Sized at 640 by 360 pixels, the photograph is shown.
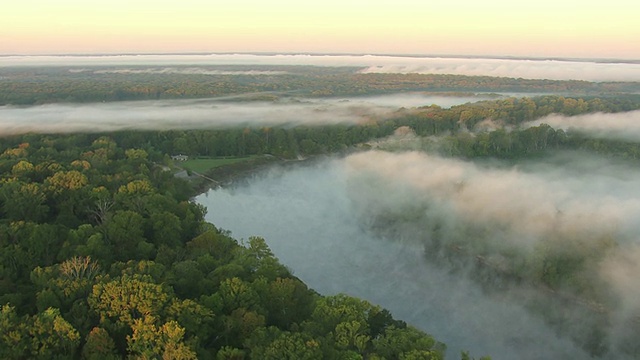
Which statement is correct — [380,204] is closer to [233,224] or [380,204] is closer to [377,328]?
[233,224]

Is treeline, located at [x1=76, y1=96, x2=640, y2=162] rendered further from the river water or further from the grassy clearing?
the river water

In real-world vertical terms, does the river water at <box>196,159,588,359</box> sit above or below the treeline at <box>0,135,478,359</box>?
below

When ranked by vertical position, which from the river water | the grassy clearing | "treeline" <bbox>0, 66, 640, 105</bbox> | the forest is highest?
"treeline" <bbox>0, 66, 640, 105</bbox>

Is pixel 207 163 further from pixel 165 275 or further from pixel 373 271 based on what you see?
A: pixel 165 275

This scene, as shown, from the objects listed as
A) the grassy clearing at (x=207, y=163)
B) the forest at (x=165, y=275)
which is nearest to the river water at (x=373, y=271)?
the forest at (x=165, y=275)

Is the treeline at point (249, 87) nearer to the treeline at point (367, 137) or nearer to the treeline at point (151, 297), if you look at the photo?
the treeline at point (367, 137)

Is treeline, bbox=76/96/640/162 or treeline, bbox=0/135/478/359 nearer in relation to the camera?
treeline, bbox=0/135/478/359

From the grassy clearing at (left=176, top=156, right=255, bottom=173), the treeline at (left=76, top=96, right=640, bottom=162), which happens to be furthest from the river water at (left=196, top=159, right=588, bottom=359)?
the treeline at (left=76, top=96, right=640, bottom=162)

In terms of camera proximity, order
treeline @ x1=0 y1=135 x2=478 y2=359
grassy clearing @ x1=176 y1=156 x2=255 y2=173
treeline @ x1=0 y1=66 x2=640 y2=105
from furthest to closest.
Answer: treeline @ x1=0 y1=66 x2=640 y2=105
grassy clearing @ x1=176 y1=156 x2=255 y2=173
treeline @ x1=0 y1=135 x2=478 y2=359
